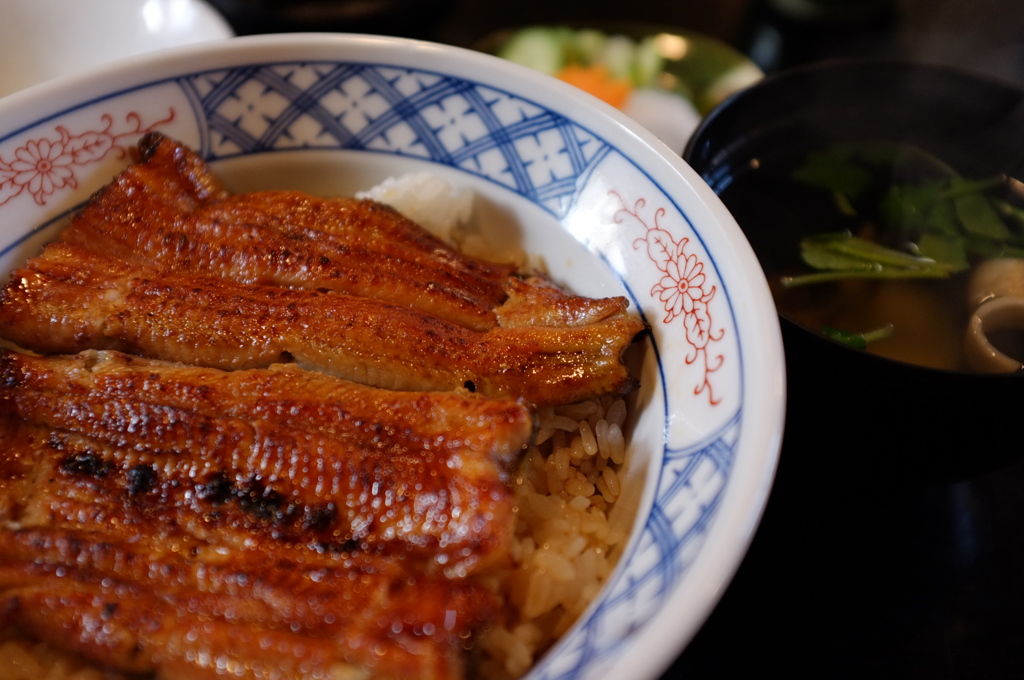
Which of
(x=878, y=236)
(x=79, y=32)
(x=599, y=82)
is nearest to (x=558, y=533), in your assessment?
(x=878, y=236)

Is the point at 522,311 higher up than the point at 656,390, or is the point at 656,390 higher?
the point at 522,311

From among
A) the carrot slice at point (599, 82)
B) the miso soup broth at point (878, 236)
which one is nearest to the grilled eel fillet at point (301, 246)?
the miso soup broth at point (878, 236)

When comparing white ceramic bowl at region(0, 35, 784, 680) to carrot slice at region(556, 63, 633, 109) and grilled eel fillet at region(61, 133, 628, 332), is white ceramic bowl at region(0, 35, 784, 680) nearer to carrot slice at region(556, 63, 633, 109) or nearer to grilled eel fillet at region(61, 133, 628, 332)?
grilled eel fillet at region(61, 133, 628, 332)

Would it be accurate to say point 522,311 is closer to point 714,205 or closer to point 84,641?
point 714,205

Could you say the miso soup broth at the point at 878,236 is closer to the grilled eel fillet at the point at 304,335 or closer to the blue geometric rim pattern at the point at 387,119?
the blue geometric rim pattern at the point at 387,119

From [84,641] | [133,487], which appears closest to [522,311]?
[133,487]
